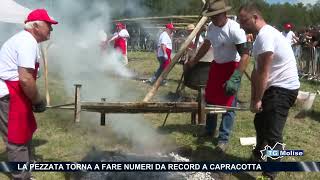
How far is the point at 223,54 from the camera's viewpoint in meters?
6.08

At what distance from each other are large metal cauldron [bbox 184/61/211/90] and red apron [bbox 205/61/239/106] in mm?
929

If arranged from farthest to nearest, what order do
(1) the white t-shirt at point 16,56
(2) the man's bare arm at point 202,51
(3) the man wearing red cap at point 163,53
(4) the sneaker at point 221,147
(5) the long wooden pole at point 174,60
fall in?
(3) the man wearing red cap at point 163,53
(2) the man's bare arm at point 202,51
(4) the sneaker at point 221,147
(5) the long wooden pole at point 174,60
(1) the white t-shirt at point 16,56

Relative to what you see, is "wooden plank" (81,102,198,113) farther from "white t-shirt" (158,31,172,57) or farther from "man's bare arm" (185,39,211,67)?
"white t-shirt" (158,31,172,57)

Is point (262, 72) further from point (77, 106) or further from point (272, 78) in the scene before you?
point (77, 106)

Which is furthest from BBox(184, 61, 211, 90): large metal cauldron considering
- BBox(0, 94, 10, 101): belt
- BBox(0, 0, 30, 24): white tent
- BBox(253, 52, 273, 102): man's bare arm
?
BBox(0, 0, 30, 24): white tent

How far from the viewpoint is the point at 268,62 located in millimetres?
4703

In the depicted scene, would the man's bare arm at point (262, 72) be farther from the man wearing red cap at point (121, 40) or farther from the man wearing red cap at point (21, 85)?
the man wearing red cap at point (121, 40)

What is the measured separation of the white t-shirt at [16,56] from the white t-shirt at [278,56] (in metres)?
2.51

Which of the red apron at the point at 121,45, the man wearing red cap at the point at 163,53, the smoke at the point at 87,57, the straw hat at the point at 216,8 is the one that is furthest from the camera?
the red apron at the point at 121,45

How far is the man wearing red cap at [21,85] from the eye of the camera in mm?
4484

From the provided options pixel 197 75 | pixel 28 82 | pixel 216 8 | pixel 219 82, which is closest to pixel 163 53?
pixel 197 75

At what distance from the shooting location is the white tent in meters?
16.0

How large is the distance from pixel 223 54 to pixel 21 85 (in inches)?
115

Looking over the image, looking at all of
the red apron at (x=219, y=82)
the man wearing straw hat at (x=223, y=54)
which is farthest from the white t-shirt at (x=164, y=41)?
the red apron at (x=219, y=82)
